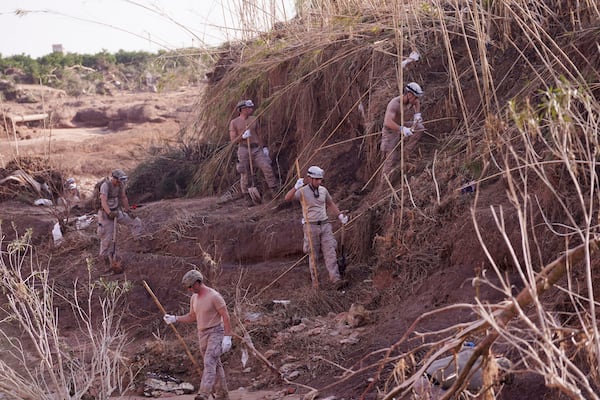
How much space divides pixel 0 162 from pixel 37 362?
859cm

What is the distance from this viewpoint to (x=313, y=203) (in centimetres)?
1102

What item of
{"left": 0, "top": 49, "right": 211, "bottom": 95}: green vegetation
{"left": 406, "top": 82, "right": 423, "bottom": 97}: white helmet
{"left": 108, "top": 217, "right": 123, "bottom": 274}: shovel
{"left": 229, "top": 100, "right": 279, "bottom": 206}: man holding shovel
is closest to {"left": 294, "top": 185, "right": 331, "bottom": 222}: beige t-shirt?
{"left": 406, "top": 82, "right": 423, "bottom": 97}: white helmet

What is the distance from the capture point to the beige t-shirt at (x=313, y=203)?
36.0ft

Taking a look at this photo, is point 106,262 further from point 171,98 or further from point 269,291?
point 171,98

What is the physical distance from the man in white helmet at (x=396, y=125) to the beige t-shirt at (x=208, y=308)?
11.2 feet

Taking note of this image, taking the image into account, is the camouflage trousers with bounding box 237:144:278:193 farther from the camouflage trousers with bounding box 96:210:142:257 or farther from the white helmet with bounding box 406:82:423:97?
the white helmet with bounding box 406:82:423:97

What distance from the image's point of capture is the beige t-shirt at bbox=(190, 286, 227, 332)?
342 inches

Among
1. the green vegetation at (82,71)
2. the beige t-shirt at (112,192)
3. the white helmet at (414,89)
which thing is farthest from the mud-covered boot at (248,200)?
the green vegetation at (82,71)

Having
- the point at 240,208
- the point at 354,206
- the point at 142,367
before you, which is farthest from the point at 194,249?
the point at 142,367

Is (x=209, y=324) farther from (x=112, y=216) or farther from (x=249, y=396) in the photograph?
(x=112, y=216)

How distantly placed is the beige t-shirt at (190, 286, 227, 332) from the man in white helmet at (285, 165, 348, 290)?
8.23 feet

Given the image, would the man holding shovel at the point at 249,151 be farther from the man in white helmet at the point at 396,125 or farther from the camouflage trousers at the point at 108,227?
the man in white helmet at the point at 396,125

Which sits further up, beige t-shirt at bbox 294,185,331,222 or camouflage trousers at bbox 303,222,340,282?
beige t-shirt at bbox 294,185,331,222

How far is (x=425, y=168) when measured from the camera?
441 inches
